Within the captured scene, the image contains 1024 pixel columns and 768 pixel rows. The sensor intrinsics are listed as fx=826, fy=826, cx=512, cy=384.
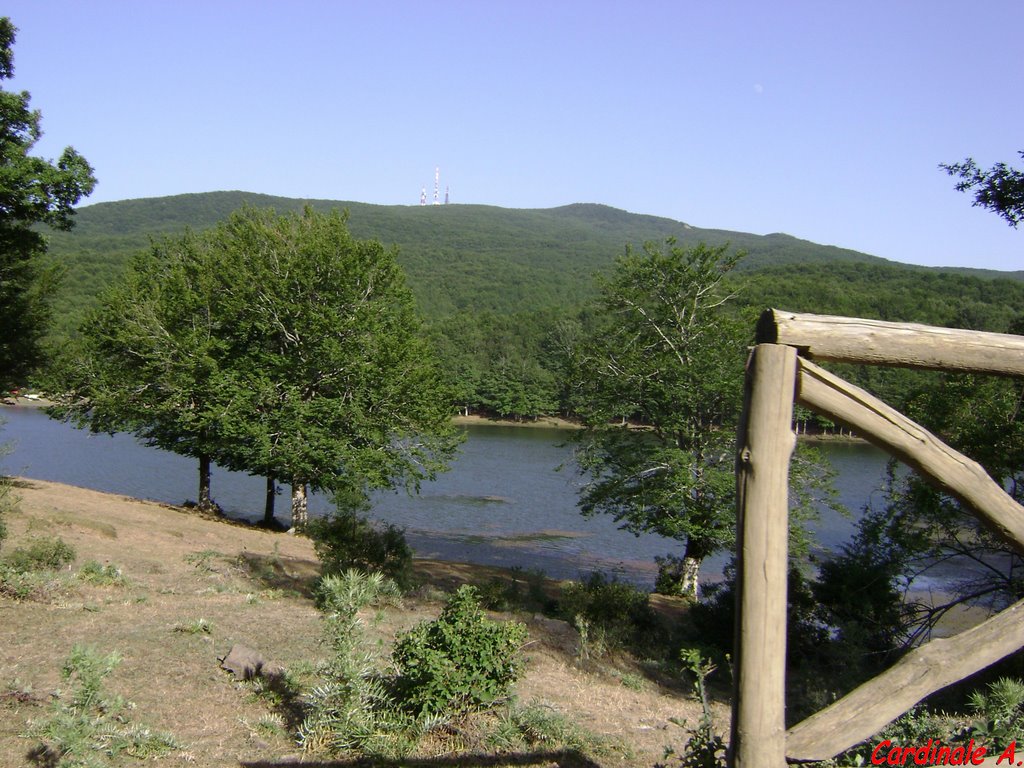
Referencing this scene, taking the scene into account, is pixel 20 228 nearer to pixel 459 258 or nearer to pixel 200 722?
pixel 200 722

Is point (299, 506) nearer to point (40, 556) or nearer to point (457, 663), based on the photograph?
point (40, 556)

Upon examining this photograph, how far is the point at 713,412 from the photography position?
62.2ft

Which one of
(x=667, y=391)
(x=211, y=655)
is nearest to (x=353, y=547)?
(x=211, y=655)

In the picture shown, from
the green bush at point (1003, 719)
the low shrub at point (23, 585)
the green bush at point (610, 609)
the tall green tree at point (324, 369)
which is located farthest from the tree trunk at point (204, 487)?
the green bush at point (1003, 719)

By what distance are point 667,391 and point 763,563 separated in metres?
15.3

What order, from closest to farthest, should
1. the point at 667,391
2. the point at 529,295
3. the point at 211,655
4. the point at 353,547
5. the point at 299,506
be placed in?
the point at 211,655 < the point at 353,547 < the point at 667,391 < the point at 299,506 < the point at 529,295

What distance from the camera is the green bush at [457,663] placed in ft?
19.6

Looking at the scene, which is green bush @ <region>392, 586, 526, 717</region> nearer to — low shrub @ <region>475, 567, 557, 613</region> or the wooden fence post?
the wooden fence post

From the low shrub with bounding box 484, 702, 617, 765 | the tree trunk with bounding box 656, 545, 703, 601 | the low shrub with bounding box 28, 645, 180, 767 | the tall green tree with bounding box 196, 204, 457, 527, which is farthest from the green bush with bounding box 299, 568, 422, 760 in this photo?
the tall green tree with bounding box 196, 204, 457, 527

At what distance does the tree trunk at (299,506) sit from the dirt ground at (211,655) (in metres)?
8.72

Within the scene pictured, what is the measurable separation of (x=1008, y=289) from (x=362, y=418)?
41376 millimetres

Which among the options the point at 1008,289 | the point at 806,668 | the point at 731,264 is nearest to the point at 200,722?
the point at 806,668

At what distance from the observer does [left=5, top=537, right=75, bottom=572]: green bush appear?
404 inches

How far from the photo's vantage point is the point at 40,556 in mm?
10711
